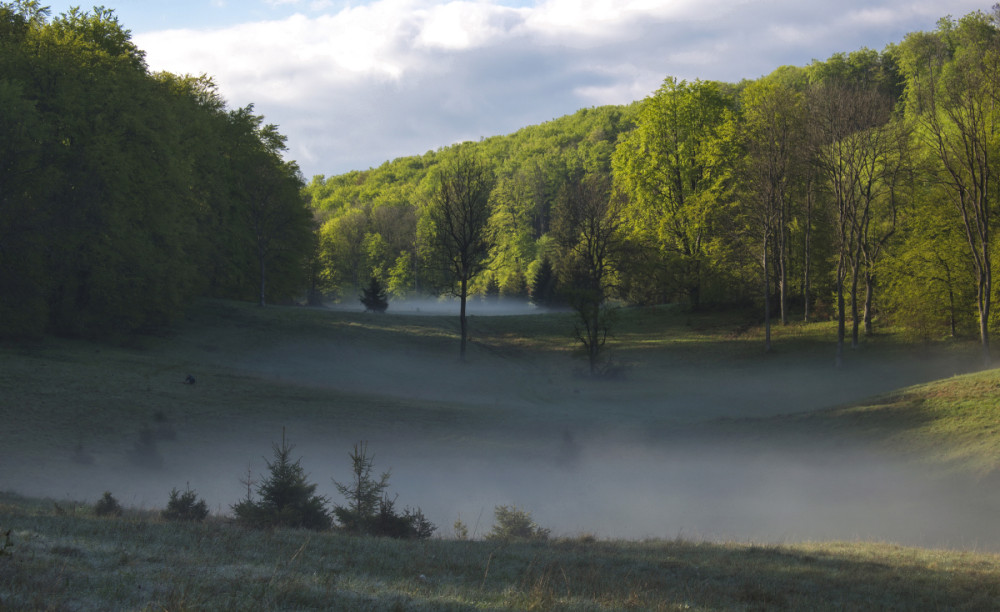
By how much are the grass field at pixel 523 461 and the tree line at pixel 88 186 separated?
9.20ft

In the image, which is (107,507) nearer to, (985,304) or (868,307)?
(985,304)

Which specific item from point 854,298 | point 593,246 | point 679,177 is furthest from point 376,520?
point 679,177

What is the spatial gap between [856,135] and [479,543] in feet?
105

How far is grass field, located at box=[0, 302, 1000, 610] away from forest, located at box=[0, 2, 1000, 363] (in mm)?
3331

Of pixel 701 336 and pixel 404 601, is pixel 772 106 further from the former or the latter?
pixel 404 601

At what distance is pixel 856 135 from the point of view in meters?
34.9

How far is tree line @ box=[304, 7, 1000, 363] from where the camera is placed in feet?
111

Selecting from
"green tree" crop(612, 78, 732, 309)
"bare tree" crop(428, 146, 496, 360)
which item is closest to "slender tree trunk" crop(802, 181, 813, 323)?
"green tree" crop(612, 78, 732, 309)

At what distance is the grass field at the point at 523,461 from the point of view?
27.0ft

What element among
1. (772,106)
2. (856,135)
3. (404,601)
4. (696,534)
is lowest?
(696,534)

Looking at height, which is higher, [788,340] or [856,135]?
[856,135]

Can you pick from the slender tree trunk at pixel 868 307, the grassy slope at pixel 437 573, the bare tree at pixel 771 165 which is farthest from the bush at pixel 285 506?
the slender tree trunk at pixel 868 307

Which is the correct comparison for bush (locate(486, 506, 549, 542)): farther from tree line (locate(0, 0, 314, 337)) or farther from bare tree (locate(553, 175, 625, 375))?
tree line (locate(0, 0, 314, 337))

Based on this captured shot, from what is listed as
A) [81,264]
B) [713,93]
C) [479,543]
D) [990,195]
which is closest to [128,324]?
[81,264]
